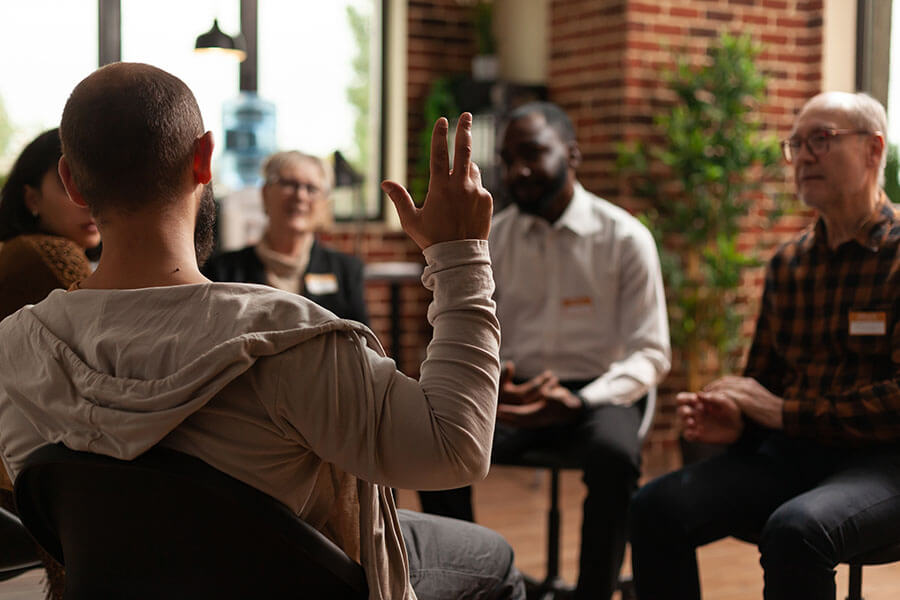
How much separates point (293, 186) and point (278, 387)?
2.57m

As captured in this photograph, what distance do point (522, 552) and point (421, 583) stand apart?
2091mm

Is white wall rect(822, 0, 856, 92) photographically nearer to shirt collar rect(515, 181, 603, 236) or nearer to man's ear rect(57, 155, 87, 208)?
shirt collar rect(515, 181, 603, 236)

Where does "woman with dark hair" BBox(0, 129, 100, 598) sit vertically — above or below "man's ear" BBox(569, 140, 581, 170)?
below

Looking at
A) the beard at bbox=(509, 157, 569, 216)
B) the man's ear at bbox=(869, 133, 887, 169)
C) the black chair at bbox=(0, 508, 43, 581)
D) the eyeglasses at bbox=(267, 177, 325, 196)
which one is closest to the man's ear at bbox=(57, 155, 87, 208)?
the black chair at bbox=(0, 508, 43, 581)

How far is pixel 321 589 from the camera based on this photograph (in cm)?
116

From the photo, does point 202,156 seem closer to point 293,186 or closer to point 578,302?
Answer: point 578,302

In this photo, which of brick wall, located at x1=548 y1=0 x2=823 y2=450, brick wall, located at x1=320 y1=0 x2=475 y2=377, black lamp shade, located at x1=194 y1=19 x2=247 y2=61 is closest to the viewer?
black lamp shade, located at x1=194 y1=19 x2=247 y2=61

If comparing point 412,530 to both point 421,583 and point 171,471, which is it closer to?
point 421,583

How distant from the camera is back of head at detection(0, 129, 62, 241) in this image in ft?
6.75

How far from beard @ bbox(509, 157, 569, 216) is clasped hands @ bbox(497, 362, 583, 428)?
0.60 meters

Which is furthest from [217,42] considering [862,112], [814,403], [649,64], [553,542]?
[814,403]

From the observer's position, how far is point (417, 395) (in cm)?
115

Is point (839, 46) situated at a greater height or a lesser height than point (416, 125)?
greater

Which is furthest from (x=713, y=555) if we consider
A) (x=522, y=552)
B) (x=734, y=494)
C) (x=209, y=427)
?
(x=209, y=427)
